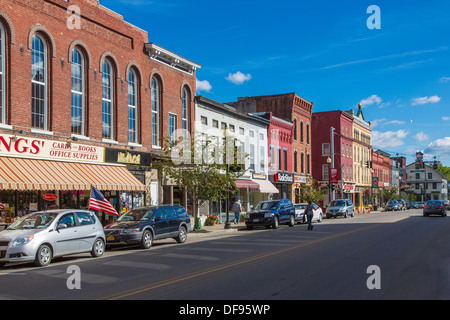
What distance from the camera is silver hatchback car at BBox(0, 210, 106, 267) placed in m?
13.1

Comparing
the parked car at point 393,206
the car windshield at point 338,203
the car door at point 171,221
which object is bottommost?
the parked car at point 393,206

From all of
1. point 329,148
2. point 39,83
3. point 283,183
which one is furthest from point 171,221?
point 329,148

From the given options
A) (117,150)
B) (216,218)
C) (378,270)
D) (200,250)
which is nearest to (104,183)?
(117,150)

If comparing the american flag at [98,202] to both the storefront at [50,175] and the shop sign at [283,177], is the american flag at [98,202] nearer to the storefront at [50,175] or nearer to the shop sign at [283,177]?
the storefront at [50,175]

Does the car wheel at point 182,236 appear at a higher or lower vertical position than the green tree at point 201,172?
lower

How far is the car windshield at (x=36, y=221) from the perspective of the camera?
14.1 m

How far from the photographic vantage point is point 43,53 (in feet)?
71.3

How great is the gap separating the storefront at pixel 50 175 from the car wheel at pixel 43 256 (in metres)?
5.15

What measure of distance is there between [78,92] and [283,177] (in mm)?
26461

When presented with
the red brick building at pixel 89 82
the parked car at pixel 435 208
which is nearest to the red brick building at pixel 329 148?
the parked car at pixel 435 208

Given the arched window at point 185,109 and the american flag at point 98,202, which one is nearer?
the american flag at point 98,202

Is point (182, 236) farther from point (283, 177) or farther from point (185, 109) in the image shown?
point (283, 177)

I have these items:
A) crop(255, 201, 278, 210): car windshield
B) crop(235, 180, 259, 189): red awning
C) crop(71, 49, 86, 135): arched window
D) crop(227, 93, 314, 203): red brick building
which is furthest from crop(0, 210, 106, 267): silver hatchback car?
crop(227, 93, 314, 203): red brick building

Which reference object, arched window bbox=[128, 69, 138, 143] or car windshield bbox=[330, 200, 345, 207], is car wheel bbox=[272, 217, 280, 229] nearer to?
arched window bbox=[128, 69, 138, 143]
